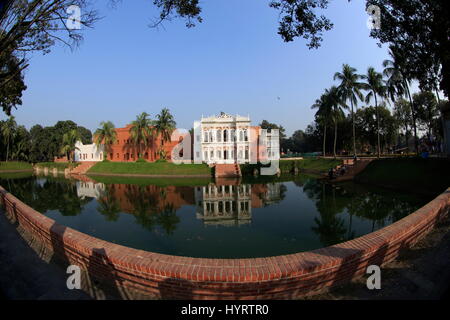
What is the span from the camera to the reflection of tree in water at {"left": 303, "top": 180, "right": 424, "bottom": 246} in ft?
24.4

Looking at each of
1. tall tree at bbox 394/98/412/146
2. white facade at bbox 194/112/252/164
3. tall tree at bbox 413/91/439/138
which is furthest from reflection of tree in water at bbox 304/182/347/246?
tall tree at bbox 394/98/412/146

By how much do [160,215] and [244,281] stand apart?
27.0 feet

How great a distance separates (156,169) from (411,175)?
29012mm

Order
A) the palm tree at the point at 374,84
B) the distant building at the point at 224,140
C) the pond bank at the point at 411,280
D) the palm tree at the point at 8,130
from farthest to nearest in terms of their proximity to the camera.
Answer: the palm tree at the point at 8,130
the distant building at the point at 224,140
the palm tree at the point at 374,84
the pond bank at the point at 411,280

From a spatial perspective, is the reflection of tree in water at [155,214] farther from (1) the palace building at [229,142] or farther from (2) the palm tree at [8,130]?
(2) the palm tree at [8,130]

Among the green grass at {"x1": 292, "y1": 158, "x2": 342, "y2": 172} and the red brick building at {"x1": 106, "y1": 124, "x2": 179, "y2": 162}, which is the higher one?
the red brick building at {"x1": 106, "y1": 124, "x2": 179, "y2": 162}

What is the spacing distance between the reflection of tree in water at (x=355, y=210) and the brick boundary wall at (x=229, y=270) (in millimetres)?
3298

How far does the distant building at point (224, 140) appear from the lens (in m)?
37.4

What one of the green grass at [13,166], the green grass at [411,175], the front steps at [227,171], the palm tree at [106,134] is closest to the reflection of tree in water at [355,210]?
the green grass at [411,175]

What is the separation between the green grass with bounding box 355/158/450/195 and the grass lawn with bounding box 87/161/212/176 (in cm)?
1935

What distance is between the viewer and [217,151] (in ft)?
124

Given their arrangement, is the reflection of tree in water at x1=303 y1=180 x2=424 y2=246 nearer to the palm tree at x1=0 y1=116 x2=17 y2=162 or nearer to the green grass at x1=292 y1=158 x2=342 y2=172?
the green grass at x1=292 y1=158 x2=342 y2=172

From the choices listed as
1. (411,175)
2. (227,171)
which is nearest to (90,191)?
(227,171)
